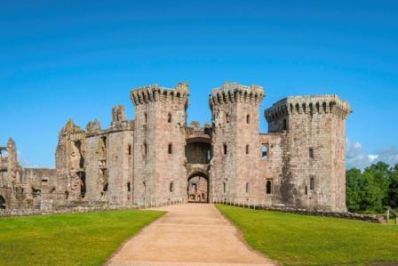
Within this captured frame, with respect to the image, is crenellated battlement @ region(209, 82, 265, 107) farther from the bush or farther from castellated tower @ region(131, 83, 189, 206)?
the bush

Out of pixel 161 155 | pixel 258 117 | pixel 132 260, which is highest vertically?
pixel 258 117

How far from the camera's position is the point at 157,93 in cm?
5600

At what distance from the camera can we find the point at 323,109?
56406 mm

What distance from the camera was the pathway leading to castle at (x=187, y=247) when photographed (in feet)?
56.5

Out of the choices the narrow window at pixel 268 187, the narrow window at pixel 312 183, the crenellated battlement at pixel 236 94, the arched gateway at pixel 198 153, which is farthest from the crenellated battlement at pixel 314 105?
the arched gateway at pixel 198 153

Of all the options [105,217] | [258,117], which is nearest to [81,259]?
[105,217]

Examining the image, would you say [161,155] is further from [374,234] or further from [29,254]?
[29,254]

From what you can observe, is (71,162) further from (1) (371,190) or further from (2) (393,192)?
(2) (393,192)

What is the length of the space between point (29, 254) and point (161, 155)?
125ft

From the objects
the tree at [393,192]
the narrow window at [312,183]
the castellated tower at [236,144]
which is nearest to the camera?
the castellated tower at [236,144]

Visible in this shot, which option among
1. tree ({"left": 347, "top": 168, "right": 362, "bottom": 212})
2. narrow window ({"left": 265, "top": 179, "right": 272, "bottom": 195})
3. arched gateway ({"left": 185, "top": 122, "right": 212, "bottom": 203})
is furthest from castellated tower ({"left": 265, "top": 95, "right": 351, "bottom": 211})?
tree ({"left": 347, "top": 168, "right": 362, "bottom": 212})

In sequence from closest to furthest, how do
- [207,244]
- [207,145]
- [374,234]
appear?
[207,244]
[374,234]
[207,145]

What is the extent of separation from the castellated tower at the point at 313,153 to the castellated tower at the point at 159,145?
38.1ft

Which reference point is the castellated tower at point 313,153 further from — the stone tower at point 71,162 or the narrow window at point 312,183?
the stone tower at point 71,162
